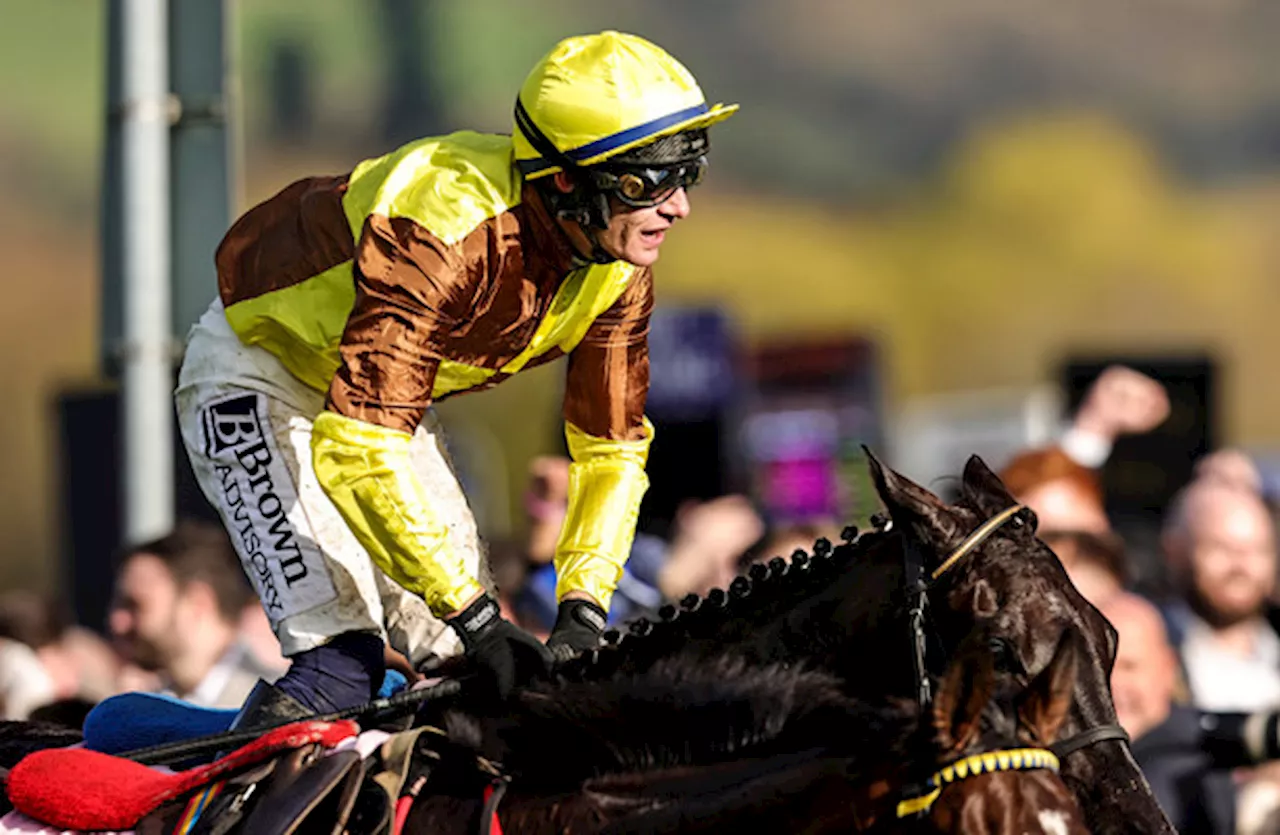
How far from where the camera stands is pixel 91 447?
28.2ft

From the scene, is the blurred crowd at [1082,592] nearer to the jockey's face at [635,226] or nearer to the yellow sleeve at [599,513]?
the yellow sleeve at [599,513]

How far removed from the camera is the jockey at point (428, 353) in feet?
13.3

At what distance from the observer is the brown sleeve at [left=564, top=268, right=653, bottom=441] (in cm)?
464

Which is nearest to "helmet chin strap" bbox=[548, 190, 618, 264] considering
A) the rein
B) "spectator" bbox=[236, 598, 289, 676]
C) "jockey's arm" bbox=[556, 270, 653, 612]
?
"jockey's arm" bbox=[556, 270, 653, 612]

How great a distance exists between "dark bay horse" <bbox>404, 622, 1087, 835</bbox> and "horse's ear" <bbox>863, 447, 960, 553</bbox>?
0.93 ft

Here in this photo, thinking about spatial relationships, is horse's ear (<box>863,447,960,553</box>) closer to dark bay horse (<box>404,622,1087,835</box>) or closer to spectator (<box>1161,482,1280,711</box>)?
dark bay horse (<box>404,622,1087,835</box>)

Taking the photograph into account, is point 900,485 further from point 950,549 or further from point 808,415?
point 808,415

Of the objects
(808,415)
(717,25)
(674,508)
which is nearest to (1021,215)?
(717,25)

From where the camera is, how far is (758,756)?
11.4 ft

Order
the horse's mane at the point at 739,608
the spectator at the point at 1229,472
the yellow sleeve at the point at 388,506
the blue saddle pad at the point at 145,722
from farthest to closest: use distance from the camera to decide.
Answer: the spectator at the point at 1229,472, the blue saddle pad at the point at 145,722, the yellow sleeve at the point at 388,506, the horse's mane at the point at 739,608

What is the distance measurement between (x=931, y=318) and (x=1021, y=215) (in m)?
1.72

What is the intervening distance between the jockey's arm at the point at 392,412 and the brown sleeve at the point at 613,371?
0.56 meters

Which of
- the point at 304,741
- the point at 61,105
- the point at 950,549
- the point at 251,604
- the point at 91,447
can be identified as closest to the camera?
the point at 950,549

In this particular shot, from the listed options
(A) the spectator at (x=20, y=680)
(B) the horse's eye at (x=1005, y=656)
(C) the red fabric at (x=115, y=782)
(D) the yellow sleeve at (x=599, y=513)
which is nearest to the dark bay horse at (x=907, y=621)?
(B) the horse's eye at (x=1005, y=656)
